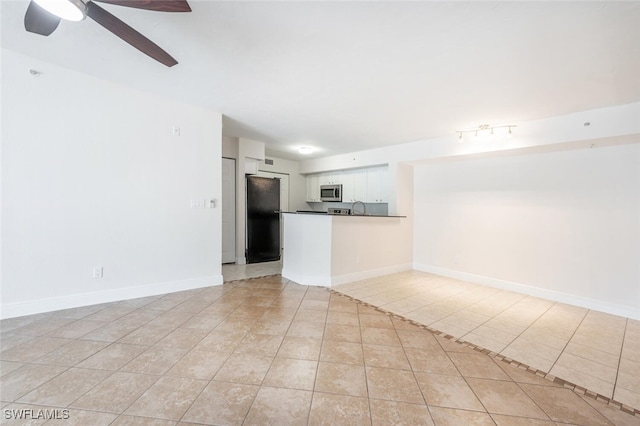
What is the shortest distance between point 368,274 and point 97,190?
13.3 feet

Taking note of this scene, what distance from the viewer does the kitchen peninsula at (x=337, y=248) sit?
4.09 meters

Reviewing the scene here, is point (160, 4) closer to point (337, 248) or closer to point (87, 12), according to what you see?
point (87, 12)

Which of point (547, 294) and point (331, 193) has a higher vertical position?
point (331, 193)

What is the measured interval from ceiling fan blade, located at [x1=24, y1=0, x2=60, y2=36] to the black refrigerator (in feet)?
13.0

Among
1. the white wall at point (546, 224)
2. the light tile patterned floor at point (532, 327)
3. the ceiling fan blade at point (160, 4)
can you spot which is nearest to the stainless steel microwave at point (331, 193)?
the white wall at point (546, 224)

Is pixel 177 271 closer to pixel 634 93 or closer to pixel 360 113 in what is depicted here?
pixel 360 113

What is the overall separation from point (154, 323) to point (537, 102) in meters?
4.84

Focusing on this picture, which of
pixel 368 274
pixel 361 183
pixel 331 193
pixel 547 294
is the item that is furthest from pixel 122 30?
pixel 547 294

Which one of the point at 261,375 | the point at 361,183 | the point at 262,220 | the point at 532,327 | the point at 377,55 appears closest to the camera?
the point at 261,375

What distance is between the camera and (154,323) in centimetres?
262

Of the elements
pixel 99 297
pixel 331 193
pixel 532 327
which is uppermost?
pixel 331 193

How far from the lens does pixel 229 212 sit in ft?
18.0

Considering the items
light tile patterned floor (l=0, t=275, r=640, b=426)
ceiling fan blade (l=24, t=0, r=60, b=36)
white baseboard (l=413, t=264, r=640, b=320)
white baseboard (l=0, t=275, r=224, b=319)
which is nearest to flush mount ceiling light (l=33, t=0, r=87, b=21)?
ceiling fan blade (l=24, t=0, r=60, b=36)

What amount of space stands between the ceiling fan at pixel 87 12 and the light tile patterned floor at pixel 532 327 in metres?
3.39
